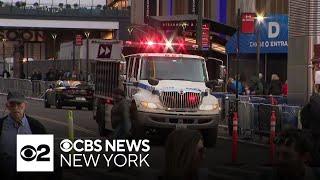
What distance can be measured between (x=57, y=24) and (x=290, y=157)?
76.4 metres

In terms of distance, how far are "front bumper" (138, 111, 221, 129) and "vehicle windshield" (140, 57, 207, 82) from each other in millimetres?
1264

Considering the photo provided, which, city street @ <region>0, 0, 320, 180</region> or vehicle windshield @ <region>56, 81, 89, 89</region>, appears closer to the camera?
city street @ <region>0, 0, 320, 180</region>

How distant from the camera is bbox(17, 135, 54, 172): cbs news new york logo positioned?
250 inches

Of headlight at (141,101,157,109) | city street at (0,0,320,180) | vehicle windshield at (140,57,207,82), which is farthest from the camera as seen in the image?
vehicle windshield at (140,57,207,82)

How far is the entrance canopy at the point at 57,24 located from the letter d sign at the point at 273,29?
39.6m

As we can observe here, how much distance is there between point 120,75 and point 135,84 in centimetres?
166

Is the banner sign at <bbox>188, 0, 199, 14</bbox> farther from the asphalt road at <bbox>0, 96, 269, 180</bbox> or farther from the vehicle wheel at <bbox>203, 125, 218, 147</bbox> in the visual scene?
the vehicle wheel at <bbox>203, 125, 218, 147</bbox>

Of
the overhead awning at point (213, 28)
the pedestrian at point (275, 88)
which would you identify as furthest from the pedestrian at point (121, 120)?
the overhead awning at point (213, 28)

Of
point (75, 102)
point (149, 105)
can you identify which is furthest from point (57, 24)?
point (149, 105)

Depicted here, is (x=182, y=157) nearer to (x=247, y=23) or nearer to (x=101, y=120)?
(x=101, y=120)

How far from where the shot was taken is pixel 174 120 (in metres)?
18.9

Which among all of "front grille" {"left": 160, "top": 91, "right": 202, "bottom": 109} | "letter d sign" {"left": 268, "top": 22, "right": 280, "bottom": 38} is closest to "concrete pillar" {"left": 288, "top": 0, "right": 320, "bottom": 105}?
"front grille" {"left": 160, "top": 91, "right": 202, "bottom": 109}

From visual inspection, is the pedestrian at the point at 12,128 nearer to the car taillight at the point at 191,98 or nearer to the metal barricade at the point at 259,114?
the car taillight at the point at 191,98

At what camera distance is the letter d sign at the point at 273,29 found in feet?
132
